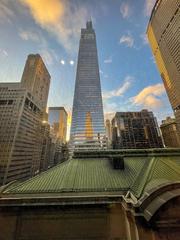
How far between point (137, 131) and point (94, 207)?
18354 centimetres

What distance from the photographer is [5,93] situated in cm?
11556

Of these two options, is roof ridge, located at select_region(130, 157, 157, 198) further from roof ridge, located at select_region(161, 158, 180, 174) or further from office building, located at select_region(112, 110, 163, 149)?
office building, located at select_region(112, 110, 163, 149)

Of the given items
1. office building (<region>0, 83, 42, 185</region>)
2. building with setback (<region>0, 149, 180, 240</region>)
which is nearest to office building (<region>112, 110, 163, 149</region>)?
office building (<region>0, 83, 42, 185</region>)

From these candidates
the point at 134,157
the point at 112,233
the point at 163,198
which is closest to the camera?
the point at 163,198

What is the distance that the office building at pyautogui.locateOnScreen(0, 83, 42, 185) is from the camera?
3585 inches

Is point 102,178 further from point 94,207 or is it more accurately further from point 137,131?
point 137,131

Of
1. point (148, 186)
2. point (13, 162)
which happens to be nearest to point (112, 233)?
point (148, 186)

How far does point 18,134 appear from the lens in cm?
9988

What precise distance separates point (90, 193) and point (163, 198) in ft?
20.4

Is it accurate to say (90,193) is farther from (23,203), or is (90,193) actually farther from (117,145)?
(117,145)

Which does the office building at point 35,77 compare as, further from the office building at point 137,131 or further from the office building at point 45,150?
the office building at point 137,131

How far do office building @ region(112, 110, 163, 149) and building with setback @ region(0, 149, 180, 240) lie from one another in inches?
6676

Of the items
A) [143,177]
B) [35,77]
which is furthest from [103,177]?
[35,77]

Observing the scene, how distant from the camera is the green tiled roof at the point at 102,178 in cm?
1257
